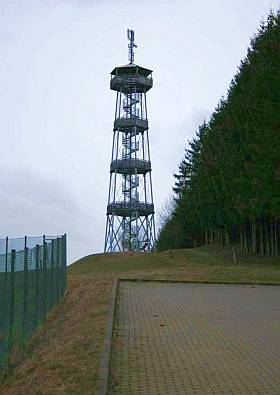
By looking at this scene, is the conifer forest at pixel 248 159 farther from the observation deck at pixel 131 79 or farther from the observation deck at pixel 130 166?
the observation deck at pixel 131 79

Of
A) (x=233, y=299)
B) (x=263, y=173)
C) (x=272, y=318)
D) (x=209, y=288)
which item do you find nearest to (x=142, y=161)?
(x=263, y=173)

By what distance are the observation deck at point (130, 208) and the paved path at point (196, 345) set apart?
3245 cm

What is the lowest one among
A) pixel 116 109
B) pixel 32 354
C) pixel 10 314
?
pixel 32 354

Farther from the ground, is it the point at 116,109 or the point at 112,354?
the point at 116,109

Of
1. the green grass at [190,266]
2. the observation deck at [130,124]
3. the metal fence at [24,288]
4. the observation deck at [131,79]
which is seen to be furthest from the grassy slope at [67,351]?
the observation deck at [131,79]

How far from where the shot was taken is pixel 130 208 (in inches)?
1969

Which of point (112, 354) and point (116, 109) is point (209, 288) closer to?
point (112, 354)

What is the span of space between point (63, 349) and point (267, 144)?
21.6m

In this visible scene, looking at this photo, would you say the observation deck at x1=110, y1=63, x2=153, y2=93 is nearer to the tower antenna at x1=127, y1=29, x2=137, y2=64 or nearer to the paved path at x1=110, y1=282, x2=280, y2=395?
the tower antenna at x1=127, y1=29, x2=137, y2=64

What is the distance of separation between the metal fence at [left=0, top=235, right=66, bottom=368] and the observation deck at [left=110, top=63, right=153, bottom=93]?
36.1 m

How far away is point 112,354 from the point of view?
29.4ft

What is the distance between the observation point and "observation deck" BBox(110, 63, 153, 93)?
51969 millimetres

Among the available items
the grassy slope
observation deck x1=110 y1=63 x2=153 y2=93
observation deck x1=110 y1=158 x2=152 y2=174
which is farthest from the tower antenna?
the grassy slope

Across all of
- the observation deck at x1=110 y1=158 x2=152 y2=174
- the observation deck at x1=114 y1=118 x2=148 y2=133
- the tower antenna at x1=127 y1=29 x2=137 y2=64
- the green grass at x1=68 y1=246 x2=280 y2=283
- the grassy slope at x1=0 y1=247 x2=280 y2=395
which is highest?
the tower antenna at x1=127 y1=29 x2=137 y2=64
